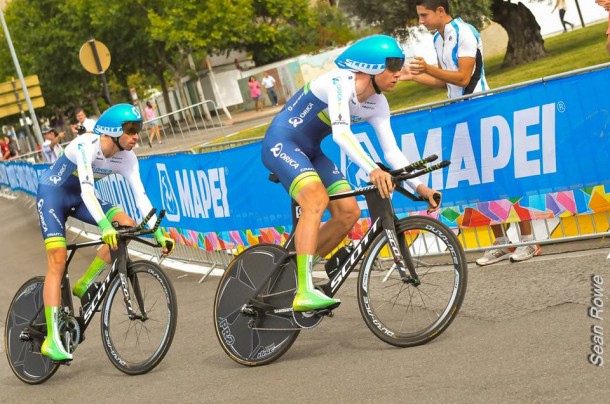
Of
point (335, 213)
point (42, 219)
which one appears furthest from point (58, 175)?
point (335, 213)

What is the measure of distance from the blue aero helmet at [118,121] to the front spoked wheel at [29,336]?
4.52 feet

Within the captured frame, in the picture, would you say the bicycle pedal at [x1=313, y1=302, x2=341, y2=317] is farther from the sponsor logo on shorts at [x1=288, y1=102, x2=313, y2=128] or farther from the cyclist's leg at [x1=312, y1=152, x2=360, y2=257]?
the sponsor logo on shorts at [x1=288, y1=102, x2=313, y2=128]

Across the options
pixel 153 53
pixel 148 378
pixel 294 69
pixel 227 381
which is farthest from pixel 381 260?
pixel 153 53

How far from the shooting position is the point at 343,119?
252 inches

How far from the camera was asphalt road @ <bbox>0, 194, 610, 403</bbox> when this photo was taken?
5.36 metres

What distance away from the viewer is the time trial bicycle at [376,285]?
6.21 m

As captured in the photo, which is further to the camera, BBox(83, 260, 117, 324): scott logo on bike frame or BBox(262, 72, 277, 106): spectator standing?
BBox(262, 72, 277, 106): spectator standing

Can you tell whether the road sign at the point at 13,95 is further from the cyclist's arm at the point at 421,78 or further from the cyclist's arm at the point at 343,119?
the cyclist's arm at the point at 343,119

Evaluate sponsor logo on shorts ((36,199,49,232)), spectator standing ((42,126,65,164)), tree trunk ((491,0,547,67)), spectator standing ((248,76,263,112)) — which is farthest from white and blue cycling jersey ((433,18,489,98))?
spectator standing ((248,76,263,112))

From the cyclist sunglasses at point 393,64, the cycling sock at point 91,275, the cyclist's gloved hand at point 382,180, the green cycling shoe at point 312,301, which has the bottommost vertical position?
the green cycling shoe at point 312,301

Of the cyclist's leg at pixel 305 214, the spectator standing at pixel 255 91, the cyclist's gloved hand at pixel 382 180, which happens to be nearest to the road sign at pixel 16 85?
the spectator standing at pixel 255 91

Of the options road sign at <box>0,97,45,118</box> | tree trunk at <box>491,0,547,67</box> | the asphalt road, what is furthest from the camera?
road sign at <box>0,97,45,118</box>

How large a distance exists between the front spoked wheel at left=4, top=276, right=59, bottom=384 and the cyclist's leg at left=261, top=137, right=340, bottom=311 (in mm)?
2423

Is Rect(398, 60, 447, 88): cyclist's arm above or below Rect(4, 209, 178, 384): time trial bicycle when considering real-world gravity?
above
